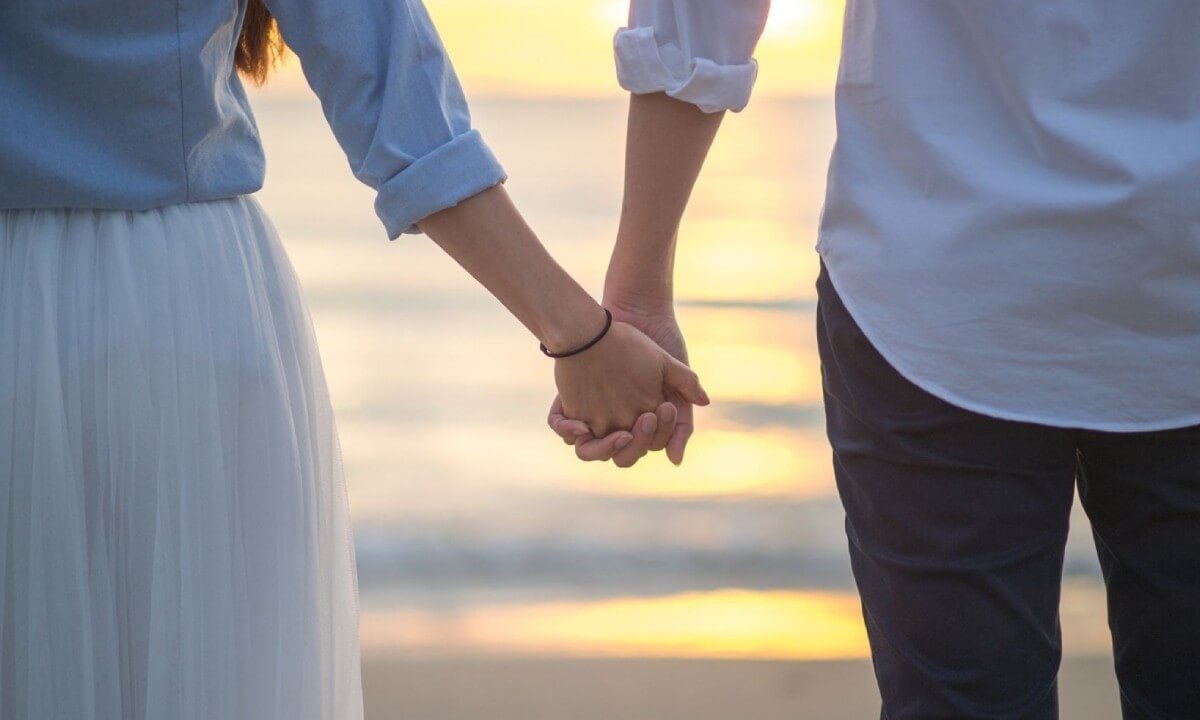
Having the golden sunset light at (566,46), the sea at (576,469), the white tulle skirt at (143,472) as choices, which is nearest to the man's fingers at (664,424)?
the white tulle skirt at (143,472)

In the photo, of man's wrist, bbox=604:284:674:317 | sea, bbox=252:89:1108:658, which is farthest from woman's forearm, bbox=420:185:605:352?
sea, bbox=252:89:1108:658

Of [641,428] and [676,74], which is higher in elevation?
[676,74]

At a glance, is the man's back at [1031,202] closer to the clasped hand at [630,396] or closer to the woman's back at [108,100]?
the clasped hand at [630,396]

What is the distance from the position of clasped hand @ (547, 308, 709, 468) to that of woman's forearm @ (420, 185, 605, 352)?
0.39ft

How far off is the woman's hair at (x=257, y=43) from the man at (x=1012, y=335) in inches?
16.9

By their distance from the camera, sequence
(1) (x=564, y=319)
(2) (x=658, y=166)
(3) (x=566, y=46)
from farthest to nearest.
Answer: (3) (x=566, y=46)
(2) (x=658, y=166)
(1) (x=564, y=319)

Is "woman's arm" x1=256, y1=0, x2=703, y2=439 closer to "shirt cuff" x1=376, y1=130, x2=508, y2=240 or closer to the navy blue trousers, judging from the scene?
"shirt cuff" x1=376, y1=130, x2=508, y2=240

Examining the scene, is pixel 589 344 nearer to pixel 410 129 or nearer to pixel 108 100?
pixel 410 129

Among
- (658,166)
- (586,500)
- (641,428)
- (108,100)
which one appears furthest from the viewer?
(586,500)

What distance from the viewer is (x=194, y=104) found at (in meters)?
0.99

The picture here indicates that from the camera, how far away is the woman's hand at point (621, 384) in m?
1.33

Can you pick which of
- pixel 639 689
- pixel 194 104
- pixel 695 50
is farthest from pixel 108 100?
pixel 639 689

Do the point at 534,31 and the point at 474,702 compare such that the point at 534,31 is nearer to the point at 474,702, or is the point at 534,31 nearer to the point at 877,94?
the point at 474,702

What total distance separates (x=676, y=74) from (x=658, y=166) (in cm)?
9
